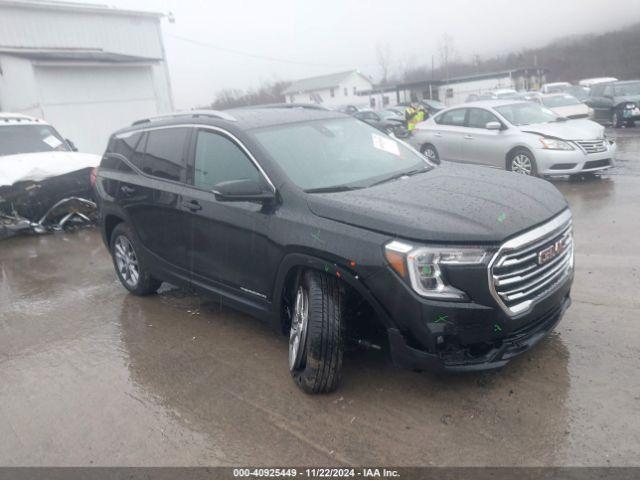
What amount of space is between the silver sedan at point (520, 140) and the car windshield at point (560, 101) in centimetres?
816

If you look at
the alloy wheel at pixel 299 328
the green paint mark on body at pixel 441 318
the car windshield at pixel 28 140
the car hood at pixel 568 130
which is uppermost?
the car windshield at pixel 28 140

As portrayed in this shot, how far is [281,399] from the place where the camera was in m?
3.60

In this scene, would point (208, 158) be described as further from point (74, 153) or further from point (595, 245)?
point (74, 153)

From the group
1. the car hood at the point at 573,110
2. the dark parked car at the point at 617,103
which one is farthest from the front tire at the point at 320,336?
the dark parked car at the point at 617,103

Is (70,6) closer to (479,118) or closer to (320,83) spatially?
(479,118)

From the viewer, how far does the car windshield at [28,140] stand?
9.70 meters

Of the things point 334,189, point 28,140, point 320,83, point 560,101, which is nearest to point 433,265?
point 334,189

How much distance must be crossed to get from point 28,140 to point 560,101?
1613cm

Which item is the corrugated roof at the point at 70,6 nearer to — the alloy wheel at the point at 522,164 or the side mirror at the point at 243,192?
the alloy wheel at the point at 522,164

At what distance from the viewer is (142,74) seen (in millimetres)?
20234

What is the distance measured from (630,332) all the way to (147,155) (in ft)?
14.4

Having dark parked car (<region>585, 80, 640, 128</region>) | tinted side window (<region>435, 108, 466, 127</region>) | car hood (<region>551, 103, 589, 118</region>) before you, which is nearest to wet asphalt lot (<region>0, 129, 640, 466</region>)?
tinted side window (<region>435, 108, 466, 127</region>)

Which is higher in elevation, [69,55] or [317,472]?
[69,55]

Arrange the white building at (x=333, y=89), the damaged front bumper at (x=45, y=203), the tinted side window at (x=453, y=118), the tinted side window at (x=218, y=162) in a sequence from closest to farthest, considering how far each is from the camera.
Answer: the tinted side window at (x=218, y=162) → the damaged front bumper at (x=45, y=203) → the tinted side window at (x=453, y=118) → the white building at (x=333, y=89)
